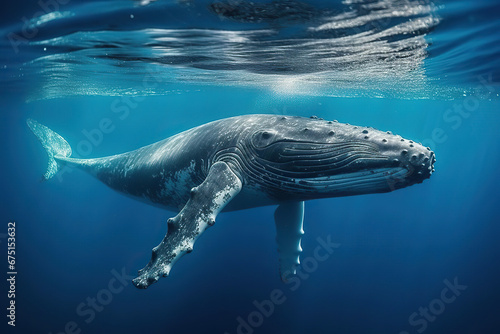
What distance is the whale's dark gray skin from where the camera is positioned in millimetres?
4559

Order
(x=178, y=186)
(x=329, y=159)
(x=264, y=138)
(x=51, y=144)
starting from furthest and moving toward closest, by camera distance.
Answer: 1. (x=51, y=144)
2. (x=178, y=186)
3. (x=264, y=138)
4. (x=329, y=159)

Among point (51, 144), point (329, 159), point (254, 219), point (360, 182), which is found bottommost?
point (254, 219)

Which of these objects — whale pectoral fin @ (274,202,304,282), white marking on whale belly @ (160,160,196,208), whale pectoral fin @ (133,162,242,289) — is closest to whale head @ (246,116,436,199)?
whale pectoral fin @ (133,162,242,289)

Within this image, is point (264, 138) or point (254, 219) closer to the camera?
point (264, 138)

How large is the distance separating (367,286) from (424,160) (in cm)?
1973

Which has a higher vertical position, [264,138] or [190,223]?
[264,138]

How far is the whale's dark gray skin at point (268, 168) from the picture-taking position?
15.0 ft

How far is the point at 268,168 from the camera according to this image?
5.74 m

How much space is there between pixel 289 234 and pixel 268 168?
131 inches

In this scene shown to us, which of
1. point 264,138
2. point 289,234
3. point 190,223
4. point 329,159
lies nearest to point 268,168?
point 264,138

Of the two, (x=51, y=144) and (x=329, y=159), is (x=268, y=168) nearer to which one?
(x=329, y=159)

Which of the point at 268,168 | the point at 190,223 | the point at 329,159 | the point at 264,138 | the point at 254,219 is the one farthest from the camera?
the point at 254,219

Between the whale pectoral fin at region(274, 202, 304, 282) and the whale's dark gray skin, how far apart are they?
0.03m

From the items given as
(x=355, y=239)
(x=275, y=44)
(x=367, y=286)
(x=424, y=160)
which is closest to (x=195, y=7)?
(x=275, y=44)
